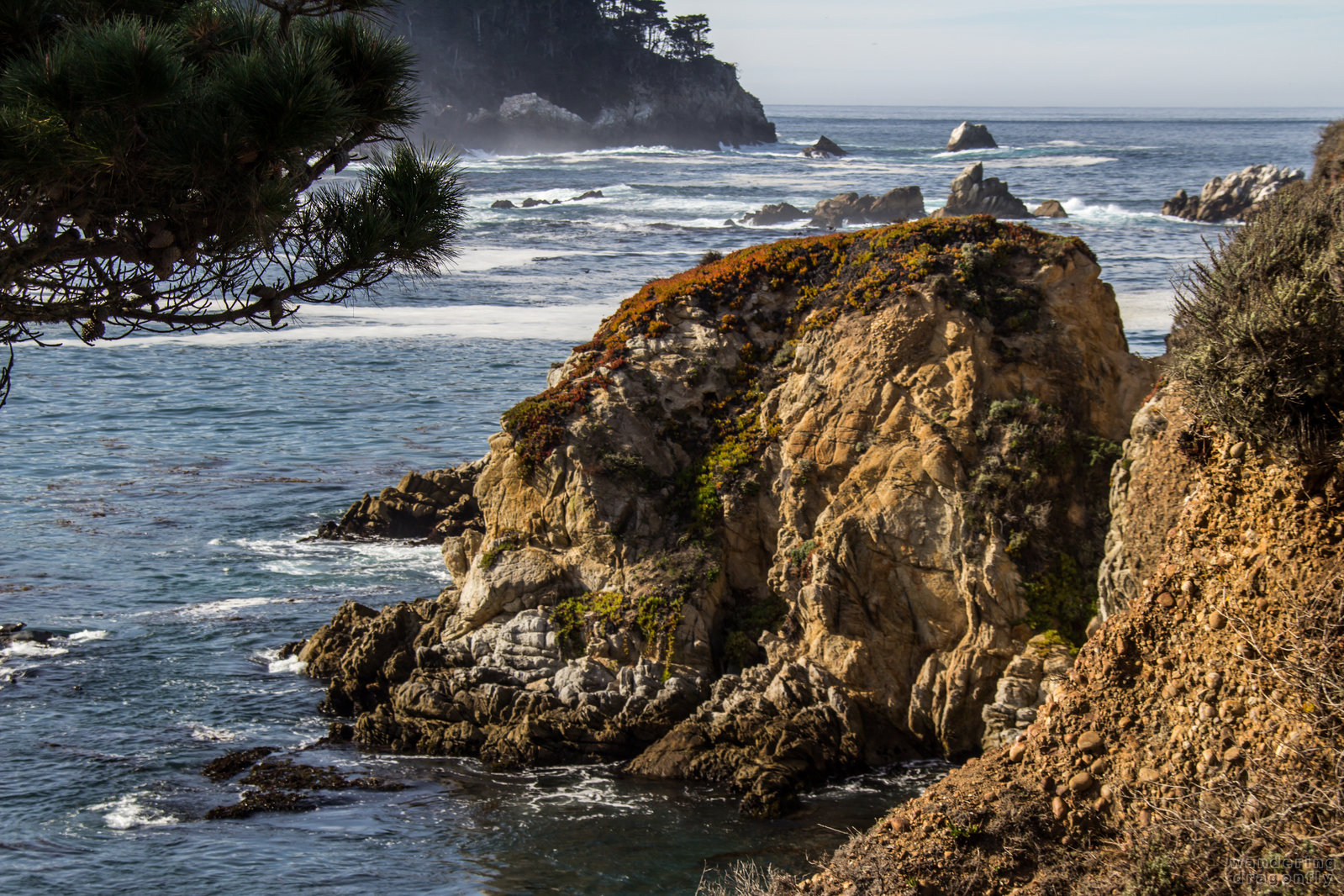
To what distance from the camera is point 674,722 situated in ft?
59.5

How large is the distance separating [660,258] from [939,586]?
5602 centimetres

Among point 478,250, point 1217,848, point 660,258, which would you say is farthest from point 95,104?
point 478,250

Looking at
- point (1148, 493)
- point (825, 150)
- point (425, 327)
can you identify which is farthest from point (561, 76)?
point (1148, 493)

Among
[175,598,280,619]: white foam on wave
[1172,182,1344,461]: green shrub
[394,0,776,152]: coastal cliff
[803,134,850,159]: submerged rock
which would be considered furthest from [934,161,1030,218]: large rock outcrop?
[394,0,776,152]: coastal cliff

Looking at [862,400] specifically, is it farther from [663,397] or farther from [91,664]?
[91,664]

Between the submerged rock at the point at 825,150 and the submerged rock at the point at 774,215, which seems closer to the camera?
the submerged rock at the point at 774,215

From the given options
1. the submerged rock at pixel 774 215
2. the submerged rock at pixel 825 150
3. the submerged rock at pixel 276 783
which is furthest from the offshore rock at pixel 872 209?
the submerged rock at pixel 276 783

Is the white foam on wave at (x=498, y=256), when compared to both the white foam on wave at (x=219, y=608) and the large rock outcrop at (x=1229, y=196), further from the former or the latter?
the large rock outcrop at (x=1229, y=196)

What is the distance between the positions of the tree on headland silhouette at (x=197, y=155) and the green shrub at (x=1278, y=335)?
7.69 m

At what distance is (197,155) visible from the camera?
9453mm

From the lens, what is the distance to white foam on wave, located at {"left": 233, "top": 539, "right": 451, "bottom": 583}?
27.1 metres

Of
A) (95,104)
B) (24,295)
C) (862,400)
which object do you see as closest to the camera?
(95,104)

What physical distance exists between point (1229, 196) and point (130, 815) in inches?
3458

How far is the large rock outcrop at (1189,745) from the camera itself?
9555mm
